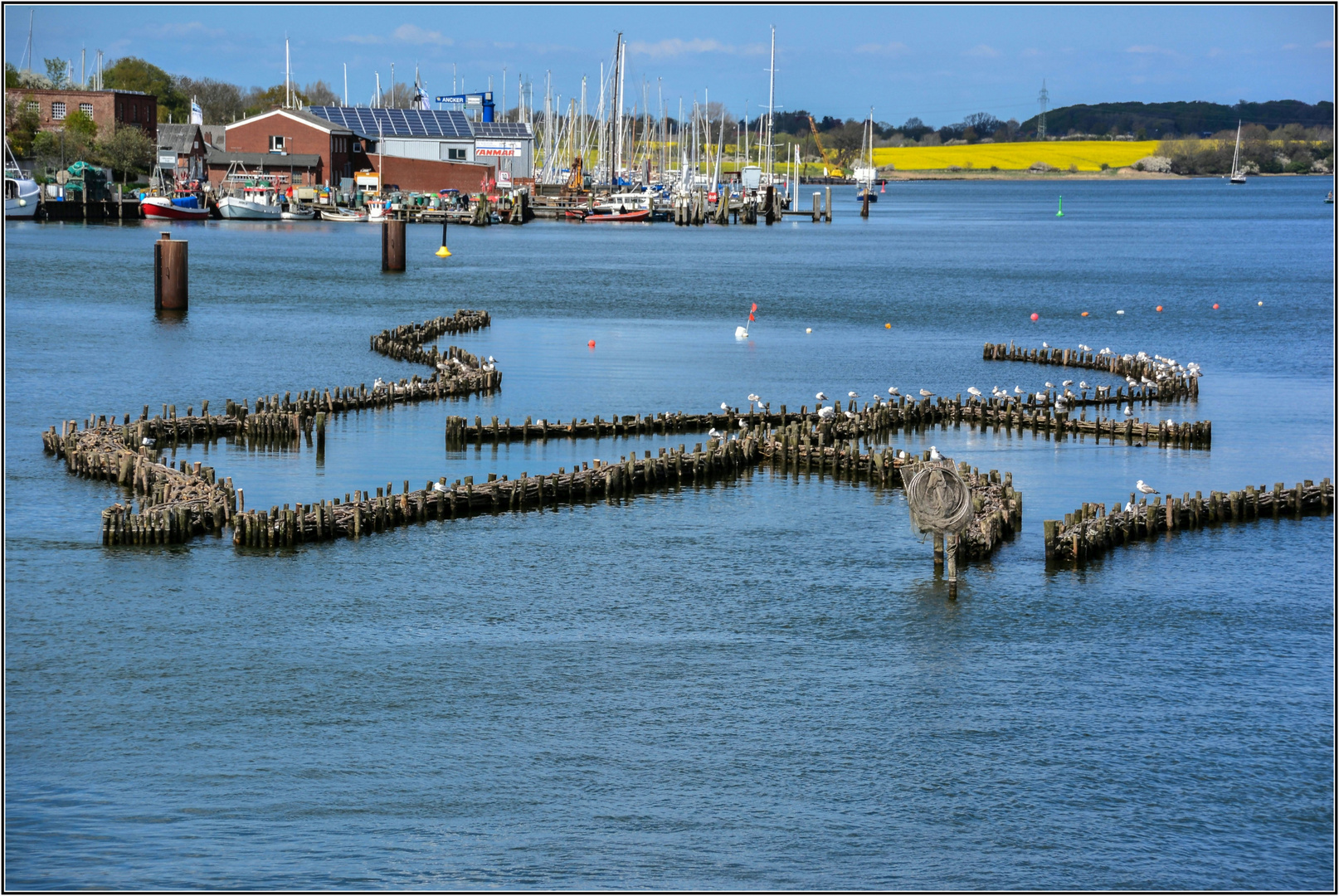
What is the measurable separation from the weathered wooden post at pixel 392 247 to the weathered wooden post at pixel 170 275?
2733cm

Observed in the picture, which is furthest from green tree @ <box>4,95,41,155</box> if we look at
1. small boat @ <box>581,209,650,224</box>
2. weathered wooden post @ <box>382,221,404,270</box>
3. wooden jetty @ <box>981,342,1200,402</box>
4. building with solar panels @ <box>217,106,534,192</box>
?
wooden jetty @ <box>981,342,1200,402</box>

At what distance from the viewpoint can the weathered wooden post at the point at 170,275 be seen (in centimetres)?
7600

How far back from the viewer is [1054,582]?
33.2 meters

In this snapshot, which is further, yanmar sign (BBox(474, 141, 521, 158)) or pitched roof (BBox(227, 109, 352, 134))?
yanmar sign (BBox(474, 141, 521, 158))

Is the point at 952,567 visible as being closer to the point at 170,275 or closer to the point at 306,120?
the point at 170,275

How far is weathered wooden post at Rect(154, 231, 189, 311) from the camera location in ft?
249

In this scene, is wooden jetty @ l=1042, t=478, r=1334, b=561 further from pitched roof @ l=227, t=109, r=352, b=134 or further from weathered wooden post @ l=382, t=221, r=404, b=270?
pitched roof @ l=227, t=109, r=352, b=134

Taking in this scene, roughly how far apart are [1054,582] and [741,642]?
26.1 feet

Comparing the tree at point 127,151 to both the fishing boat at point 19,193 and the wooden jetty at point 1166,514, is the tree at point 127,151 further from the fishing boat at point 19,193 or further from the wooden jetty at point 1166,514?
the wooden jetty at point 1166,514

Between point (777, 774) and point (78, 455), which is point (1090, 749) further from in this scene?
point (78, 455)

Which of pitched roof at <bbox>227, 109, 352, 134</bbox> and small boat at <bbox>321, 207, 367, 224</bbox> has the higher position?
pitched roof at <bbox>227, 109, 352, 134</bbox>

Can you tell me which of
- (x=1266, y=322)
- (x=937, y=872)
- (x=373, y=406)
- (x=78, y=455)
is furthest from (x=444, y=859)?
(x=1266, y=322)

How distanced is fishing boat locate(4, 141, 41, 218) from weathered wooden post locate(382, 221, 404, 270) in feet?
216

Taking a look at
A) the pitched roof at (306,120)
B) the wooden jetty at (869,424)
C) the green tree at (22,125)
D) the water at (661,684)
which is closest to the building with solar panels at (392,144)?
the pitched roof at (306,120)
